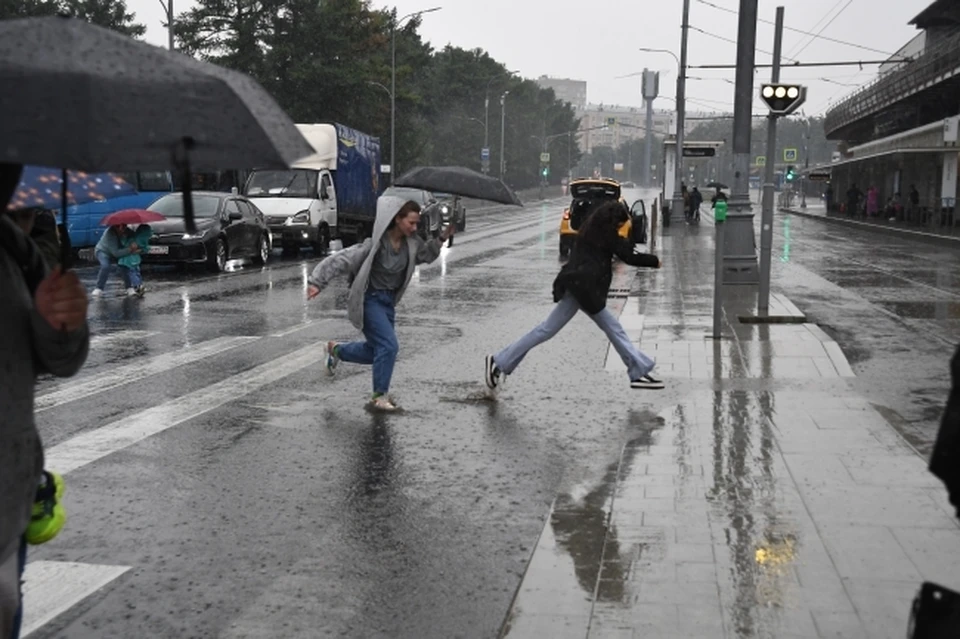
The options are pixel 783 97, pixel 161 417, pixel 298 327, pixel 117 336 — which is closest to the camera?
pixel 161 417

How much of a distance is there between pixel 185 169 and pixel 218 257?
19341 mm

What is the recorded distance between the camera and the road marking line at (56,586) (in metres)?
4.61

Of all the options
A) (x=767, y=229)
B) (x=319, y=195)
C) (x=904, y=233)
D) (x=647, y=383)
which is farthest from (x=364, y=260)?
(x=904, y=233)

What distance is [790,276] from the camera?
73.1 ft

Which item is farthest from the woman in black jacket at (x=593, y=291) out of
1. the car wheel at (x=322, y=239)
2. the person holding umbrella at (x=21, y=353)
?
the car wheel at (x=322, y=239)

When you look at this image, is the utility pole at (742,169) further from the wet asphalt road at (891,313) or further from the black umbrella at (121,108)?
the black umbrella at (121,108)

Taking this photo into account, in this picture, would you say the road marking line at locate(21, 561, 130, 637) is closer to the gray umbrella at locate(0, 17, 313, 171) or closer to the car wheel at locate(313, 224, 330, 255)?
the gray umbrella at locate(0, 17, 313, 171)

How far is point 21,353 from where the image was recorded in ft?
10.6

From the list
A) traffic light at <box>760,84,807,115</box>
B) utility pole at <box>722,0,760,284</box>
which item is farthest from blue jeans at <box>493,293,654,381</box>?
utility pole at <box>722,0,760,284</box>

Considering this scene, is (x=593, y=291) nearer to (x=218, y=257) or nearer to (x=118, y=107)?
(x=118, y=107)

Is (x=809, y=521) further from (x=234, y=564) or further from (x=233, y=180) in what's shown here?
(x=233, y=180)

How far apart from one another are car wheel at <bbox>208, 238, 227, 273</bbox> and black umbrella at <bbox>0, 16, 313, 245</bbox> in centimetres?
1910

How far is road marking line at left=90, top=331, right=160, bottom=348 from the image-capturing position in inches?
Answer: 484

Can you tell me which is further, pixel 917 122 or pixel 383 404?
pixel 917 122
